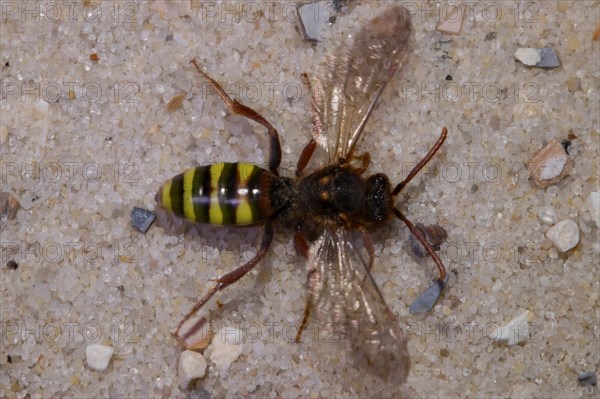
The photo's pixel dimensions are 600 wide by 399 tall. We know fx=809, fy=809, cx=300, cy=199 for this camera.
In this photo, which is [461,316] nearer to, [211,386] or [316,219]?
[316,219]

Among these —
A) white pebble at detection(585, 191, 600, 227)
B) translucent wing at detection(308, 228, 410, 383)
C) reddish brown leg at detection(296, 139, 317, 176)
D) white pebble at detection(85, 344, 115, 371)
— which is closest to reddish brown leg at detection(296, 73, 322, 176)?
reddish brown leg at detection(296, 139, 317, 176)

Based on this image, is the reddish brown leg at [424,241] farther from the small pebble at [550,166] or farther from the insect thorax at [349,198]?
the small pebble at [550,166]

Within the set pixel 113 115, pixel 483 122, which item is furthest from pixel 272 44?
pixel 483 122

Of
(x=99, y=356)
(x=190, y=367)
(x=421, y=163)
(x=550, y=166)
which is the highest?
(x=550, y=166)

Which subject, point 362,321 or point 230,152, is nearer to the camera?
point 362,321

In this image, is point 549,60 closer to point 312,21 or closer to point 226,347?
point 312,21

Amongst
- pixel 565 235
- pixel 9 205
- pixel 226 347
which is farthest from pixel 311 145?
pixel 9 205
